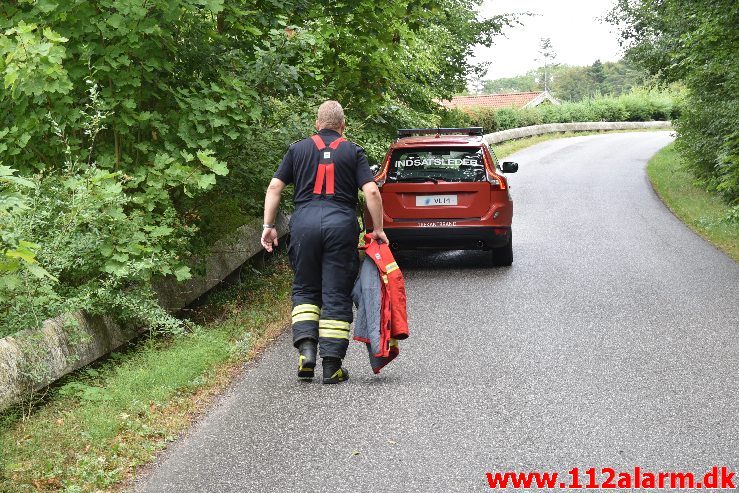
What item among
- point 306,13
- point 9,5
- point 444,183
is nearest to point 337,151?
point 9,5

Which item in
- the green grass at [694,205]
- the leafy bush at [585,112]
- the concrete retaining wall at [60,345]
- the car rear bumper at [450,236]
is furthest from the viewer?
the leafy bush at [585,112]

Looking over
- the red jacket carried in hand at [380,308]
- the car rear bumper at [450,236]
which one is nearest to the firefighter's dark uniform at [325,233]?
the red jacket carried in hand at [380,308]

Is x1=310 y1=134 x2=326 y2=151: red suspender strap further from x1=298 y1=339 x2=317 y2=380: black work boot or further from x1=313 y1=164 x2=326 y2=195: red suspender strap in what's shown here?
x1=298 y1=339 x2=317 y2=380: black work boot

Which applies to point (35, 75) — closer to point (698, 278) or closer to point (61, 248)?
point (61, 248)

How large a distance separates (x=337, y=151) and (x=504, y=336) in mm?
2529

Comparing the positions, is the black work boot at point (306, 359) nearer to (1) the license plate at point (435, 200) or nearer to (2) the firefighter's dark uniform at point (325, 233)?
(2) the firefighter's dark uniform at point (325, 233)

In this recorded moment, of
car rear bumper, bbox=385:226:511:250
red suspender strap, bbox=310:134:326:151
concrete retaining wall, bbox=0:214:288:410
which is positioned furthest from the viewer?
car rear bumper, bbox=385:226:511:250

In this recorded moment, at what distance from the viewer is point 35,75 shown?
802 centimetres

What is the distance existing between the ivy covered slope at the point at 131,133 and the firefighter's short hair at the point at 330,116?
1.48 meters

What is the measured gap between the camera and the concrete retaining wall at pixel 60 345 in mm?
6215

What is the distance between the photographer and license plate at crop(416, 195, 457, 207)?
12.9 metres

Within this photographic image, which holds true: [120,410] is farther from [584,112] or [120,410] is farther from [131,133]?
[584,112]

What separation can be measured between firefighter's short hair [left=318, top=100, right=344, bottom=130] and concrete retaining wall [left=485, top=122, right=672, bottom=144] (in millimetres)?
32977

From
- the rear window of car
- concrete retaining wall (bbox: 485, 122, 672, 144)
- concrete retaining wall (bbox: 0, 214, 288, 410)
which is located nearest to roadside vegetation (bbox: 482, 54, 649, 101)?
concrete retaining wall (bbox: 485, 122, 672, 144)
